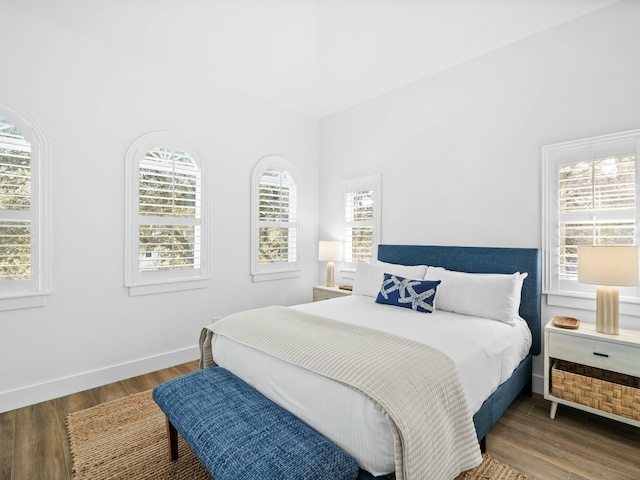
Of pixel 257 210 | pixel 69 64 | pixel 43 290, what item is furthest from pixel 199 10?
pixel 43 290

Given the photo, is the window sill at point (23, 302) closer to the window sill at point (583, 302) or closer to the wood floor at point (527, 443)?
the wood floor at point (527, 443)

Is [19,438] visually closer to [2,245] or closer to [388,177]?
[2,245]

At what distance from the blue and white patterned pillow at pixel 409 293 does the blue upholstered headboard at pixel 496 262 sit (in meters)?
0.54

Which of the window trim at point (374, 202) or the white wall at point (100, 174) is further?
the window trim at point (374, 202)

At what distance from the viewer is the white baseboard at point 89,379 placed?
2504 mm

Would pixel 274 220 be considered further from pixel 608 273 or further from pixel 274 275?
pixel 608 273

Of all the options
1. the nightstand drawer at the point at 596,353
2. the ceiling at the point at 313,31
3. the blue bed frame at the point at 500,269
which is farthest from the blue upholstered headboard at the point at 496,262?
the ceiling at the point at 313,31

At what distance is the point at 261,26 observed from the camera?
282cm

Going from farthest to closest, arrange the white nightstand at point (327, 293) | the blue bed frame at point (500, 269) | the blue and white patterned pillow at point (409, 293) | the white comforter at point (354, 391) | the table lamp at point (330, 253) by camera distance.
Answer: the table lamp at point (330, 253) → the white nightstand at point (327, 293) → the blue and white patterned pillow at point (409, 293) → the blue bed frame at point (500, 269) → the white comforter at point (354, 391)

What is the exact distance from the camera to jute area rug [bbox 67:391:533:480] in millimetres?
1807

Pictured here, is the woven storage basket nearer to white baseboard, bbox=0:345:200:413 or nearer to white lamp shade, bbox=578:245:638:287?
white lamp shade, bbox=578:245:638:287

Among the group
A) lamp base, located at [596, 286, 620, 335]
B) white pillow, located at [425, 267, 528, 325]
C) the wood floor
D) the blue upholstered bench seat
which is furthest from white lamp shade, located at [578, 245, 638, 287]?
the blue upholstered bench seat

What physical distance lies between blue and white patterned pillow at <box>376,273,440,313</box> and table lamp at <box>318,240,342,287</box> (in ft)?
4.02

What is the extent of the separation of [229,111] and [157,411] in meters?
2.93
